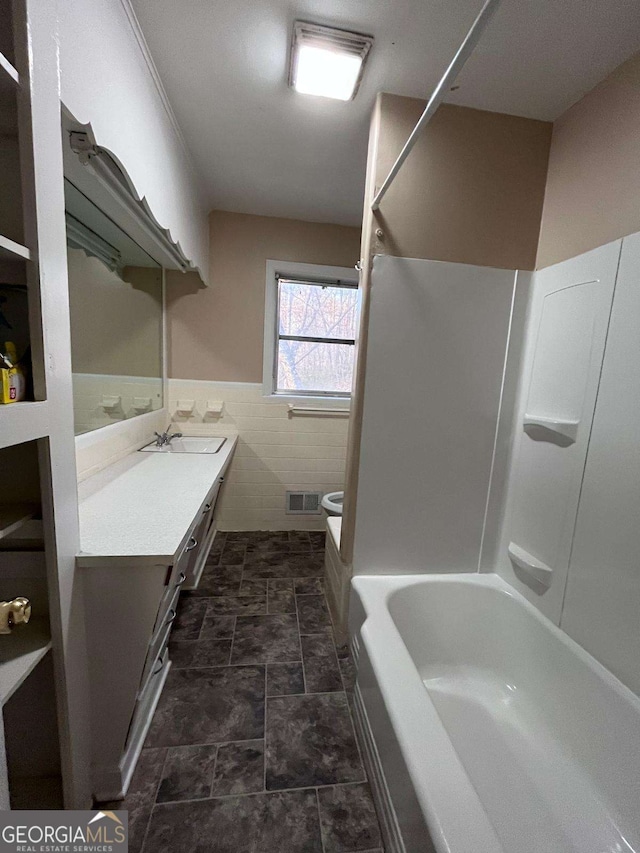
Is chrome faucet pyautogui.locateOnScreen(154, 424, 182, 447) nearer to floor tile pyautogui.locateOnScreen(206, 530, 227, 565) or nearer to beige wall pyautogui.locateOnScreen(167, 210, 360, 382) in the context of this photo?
beige wall pyautogui.locateOnScreen(167, 210, 360, 382)

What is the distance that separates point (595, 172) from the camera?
1.22 meters

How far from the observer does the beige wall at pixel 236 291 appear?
269 centimetres

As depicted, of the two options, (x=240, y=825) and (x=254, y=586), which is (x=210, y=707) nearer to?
(x=240, y=825)

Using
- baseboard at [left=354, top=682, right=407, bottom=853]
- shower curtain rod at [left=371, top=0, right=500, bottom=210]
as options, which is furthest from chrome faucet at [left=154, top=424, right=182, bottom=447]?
shower curtain rod at [left=371, top=0, right=500, bottom=210]

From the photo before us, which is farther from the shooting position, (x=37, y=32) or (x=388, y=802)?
(x=388, y=802)

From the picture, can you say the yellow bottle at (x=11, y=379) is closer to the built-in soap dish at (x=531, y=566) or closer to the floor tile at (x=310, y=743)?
the floor tile at (x=310, y=743)

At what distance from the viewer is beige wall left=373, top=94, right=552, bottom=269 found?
1.37 meters

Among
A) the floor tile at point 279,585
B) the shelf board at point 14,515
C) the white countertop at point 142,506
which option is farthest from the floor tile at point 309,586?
the shelf board at point 14,515

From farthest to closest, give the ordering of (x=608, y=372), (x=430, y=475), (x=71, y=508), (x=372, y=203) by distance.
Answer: (x=430, y=475), (x=372, y=203), (x=608, y=372), (x=71, y=508)

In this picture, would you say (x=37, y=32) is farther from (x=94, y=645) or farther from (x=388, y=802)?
(x=388, y=802)

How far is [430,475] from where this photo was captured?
5.11ft

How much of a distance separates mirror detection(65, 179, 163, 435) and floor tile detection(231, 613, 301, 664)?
130cm

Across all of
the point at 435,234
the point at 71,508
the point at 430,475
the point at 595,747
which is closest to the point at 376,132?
the point at 435,234

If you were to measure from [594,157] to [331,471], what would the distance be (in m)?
2.43
